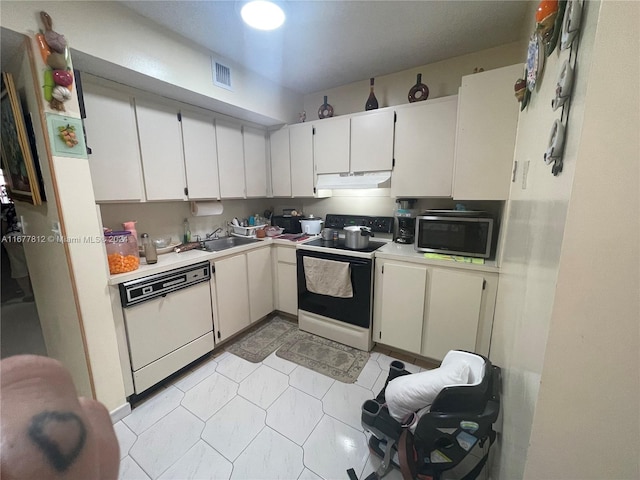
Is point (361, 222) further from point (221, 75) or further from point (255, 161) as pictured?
point (221, 75)

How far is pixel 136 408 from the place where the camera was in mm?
1603

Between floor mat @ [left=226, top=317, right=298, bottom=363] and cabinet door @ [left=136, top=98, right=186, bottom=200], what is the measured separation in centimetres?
141

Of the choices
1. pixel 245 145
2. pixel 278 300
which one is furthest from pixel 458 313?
pixel 245 145

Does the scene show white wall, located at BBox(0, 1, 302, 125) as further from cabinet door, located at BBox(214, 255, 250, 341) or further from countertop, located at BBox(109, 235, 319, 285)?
cabinet door, located at BBox(214, 255, 250, 341)

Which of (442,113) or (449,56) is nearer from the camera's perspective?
(442,113)

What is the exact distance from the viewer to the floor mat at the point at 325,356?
75.5 inches

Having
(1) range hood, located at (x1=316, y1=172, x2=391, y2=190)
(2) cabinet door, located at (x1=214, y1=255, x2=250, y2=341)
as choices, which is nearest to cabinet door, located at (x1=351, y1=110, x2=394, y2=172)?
(1) range hood, located at (x1=316, y1=172, x2=391, y2=190)

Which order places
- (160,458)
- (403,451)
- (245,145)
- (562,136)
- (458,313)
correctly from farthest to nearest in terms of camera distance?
(245,145) < (458,313) < (160,458) < (403,451) < (562,136)

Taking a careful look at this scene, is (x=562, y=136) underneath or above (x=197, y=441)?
above

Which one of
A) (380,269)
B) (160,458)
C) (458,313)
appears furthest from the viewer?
(380,269)

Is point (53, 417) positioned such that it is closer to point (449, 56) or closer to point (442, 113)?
point (442, 113)

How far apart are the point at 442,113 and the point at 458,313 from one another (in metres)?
1.48

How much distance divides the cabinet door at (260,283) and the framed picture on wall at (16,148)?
1404mm

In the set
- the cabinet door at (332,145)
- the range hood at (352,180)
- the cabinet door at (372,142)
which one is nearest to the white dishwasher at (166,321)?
the range hood at (352,180)
